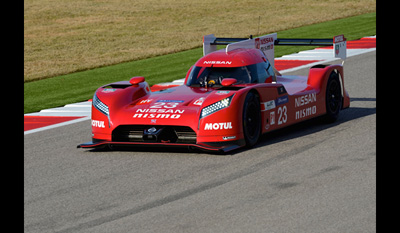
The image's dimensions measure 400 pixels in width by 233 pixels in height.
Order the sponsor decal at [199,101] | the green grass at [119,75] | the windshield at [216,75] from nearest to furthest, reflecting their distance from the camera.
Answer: the sponsor decal at [199,101]
the windshield at [216,75]
the green grass at [119,75]

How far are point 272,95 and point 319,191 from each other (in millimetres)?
3127

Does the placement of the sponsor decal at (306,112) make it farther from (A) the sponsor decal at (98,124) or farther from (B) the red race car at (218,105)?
(A) the sponsor decal at (98,124)

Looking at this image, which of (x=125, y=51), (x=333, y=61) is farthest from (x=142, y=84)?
(x=125, y=51)

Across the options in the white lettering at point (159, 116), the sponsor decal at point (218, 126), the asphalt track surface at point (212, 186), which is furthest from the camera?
the white lettering at point (159, 116)

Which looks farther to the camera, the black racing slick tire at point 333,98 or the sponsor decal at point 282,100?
the black racing slick tire at point 333,98

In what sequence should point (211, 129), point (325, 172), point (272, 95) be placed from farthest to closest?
point (272, 95)
point (211, 129)
point (325, 172)

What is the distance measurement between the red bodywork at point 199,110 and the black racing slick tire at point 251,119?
0.25 feet

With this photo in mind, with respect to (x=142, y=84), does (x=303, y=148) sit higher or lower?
lower

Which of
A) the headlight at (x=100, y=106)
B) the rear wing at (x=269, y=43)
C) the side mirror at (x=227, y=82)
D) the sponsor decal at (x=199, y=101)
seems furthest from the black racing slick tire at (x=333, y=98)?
the headlight at (x=100, y=106)

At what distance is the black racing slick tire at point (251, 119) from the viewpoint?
1054 centimetres

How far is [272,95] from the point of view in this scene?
11195mm

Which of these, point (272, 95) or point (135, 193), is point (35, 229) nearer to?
point (135, 193)

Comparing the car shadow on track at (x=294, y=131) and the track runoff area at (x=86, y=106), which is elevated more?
the car shadow on track at (x=294, y=131)

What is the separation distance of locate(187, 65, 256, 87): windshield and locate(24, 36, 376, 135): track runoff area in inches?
107
